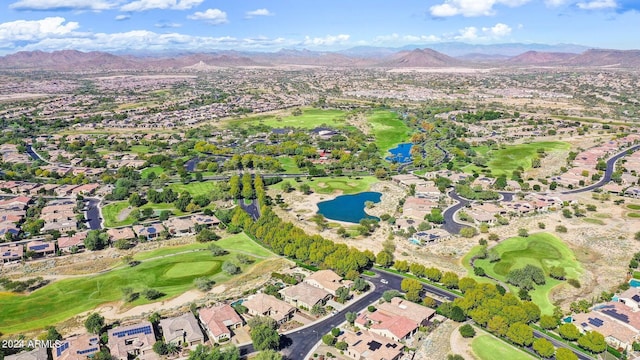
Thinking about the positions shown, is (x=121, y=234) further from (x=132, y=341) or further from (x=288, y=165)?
(x=288, y=165)

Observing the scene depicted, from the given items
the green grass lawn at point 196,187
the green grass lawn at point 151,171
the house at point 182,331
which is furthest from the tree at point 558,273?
the green grass lawn at point 151,171

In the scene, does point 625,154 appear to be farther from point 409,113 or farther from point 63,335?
point 63,335

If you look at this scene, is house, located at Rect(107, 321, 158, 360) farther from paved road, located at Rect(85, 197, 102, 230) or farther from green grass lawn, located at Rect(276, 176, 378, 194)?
green grass lawn, located at Rect(276, 176, 378, 194)

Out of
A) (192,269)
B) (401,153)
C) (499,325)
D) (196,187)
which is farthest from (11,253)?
(401,153)

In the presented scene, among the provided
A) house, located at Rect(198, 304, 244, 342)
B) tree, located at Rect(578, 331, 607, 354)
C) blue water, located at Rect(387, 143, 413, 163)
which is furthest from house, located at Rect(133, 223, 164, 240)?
blue water, located at Rect(387, 143, 413, 163)

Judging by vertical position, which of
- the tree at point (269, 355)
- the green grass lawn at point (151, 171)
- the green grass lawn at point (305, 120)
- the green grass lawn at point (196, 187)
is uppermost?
the green grass lawn at point (305, 120)

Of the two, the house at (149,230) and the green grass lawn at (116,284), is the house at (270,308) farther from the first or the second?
the house at (149,230)
